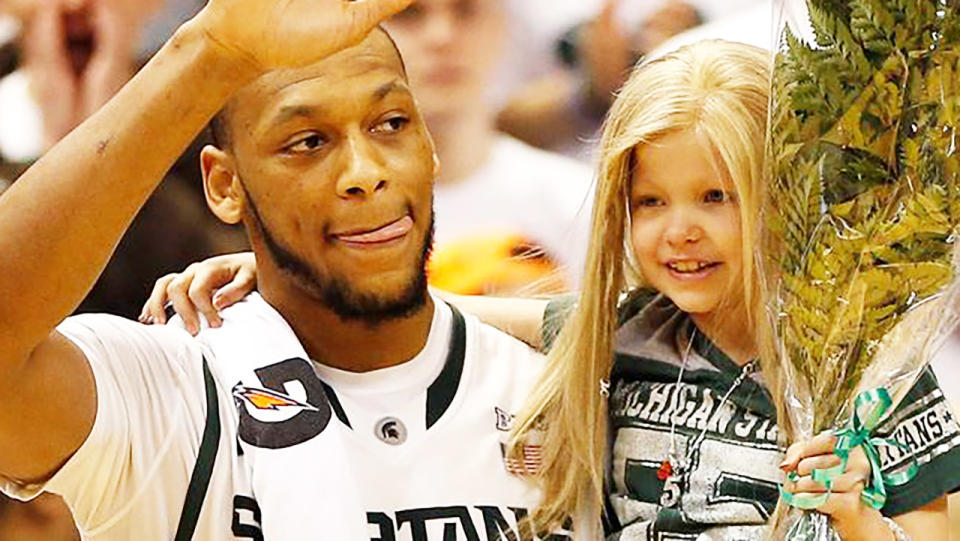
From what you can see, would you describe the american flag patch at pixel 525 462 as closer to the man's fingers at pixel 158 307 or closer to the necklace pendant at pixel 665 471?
the necklace pendant at pixel 665 471

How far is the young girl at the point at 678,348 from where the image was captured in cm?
154

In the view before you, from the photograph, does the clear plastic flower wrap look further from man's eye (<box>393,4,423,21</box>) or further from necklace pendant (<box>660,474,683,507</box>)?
man's eye (<box>393,4,423,21</box>)

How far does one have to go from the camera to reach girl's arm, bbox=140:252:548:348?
1654mm

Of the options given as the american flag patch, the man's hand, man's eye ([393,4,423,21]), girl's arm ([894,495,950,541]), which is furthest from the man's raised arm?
man's eye ([393,4,423,21])

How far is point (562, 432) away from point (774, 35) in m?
0.44

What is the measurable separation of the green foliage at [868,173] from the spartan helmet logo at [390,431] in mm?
426

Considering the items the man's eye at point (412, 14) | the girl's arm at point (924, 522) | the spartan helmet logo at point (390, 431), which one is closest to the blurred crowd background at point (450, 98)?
the man's eye at point (412, 14)

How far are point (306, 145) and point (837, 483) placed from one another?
585 mm

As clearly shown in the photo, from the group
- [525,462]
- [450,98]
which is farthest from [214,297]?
[450,98]

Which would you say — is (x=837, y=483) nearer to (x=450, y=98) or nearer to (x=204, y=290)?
(x=204, y=290)

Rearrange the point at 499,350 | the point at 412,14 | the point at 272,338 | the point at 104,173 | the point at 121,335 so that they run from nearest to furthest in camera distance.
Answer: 1. the point at 104,173
2. the point at 121,335
3. the point at 272,338
4. the point at 499,350
5. the point at 412,14

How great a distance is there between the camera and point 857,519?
4.42 ft

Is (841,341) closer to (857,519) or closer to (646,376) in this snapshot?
(857,519)

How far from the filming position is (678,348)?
65.6 inches
